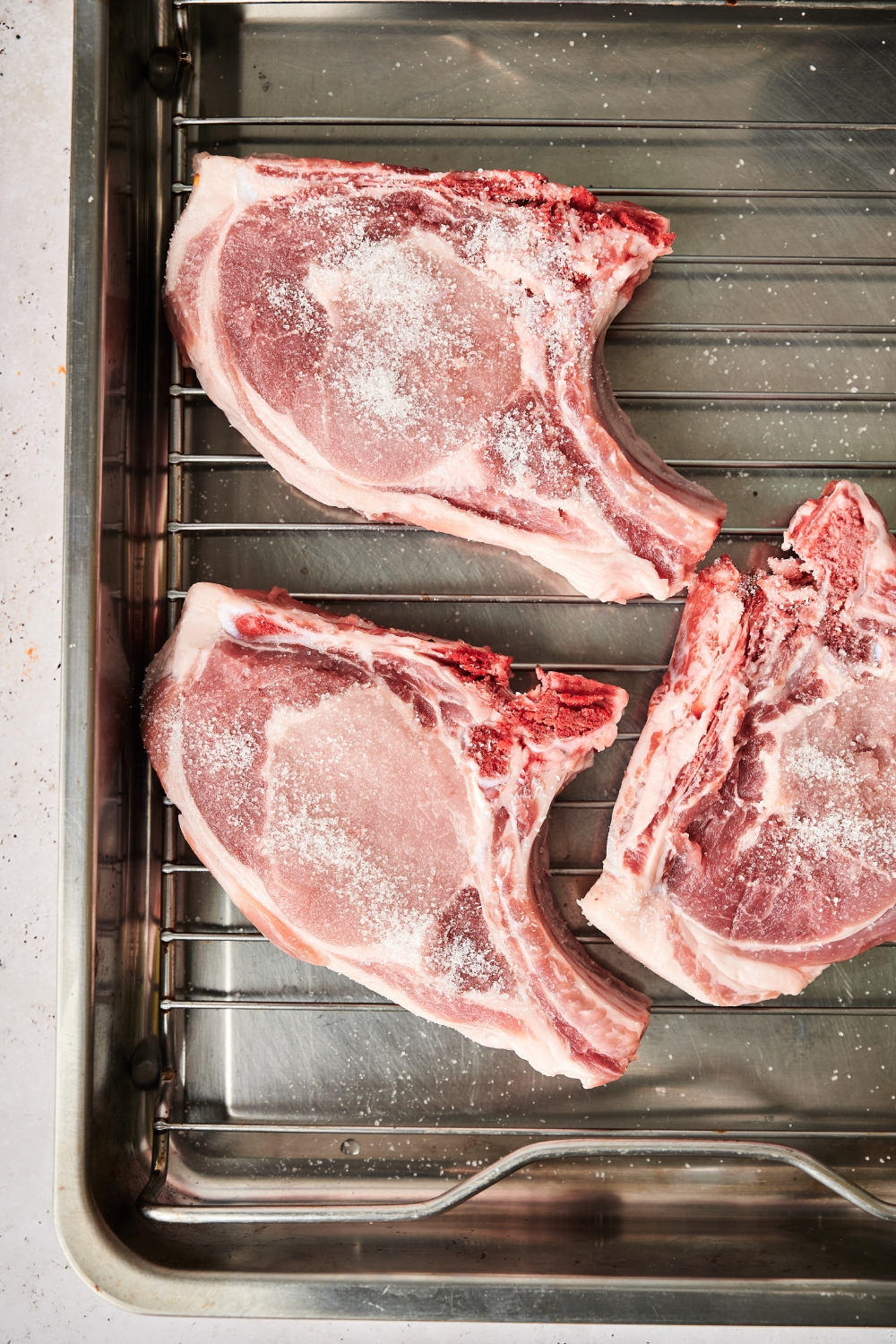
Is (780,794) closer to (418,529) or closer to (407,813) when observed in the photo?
(407,813)

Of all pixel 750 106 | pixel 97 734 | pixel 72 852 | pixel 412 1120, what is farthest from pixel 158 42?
pixel 412 1120

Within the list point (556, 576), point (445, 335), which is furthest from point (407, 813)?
point (445, 335)

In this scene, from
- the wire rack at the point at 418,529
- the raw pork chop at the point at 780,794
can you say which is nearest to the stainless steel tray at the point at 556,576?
the wire rack at the point at 418,529

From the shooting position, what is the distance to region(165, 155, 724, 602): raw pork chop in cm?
148

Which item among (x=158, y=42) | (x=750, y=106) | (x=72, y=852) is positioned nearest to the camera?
(x=72, y=852)

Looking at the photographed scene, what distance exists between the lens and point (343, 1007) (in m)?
1.67

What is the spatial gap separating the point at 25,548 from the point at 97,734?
1.81ft

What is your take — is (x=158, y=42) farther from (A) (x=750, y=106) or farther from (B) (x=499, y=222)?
(A) (x=750, y=106)

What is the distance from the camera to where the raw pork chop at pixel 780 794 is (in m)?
1.47

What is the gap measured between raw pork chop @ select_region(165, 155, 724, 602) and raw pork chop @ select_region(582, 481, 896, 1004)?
19 centimetres

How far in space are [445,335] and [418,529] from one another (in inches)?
14.6

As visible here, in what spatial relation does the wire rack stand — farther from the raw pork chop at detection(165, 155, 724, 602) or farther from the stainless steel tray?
the raw pork chop at detection(165, 155, 724, 602)

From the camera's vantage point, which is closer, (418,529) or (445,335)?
(445,335)

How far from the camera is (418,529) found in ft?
5.70
